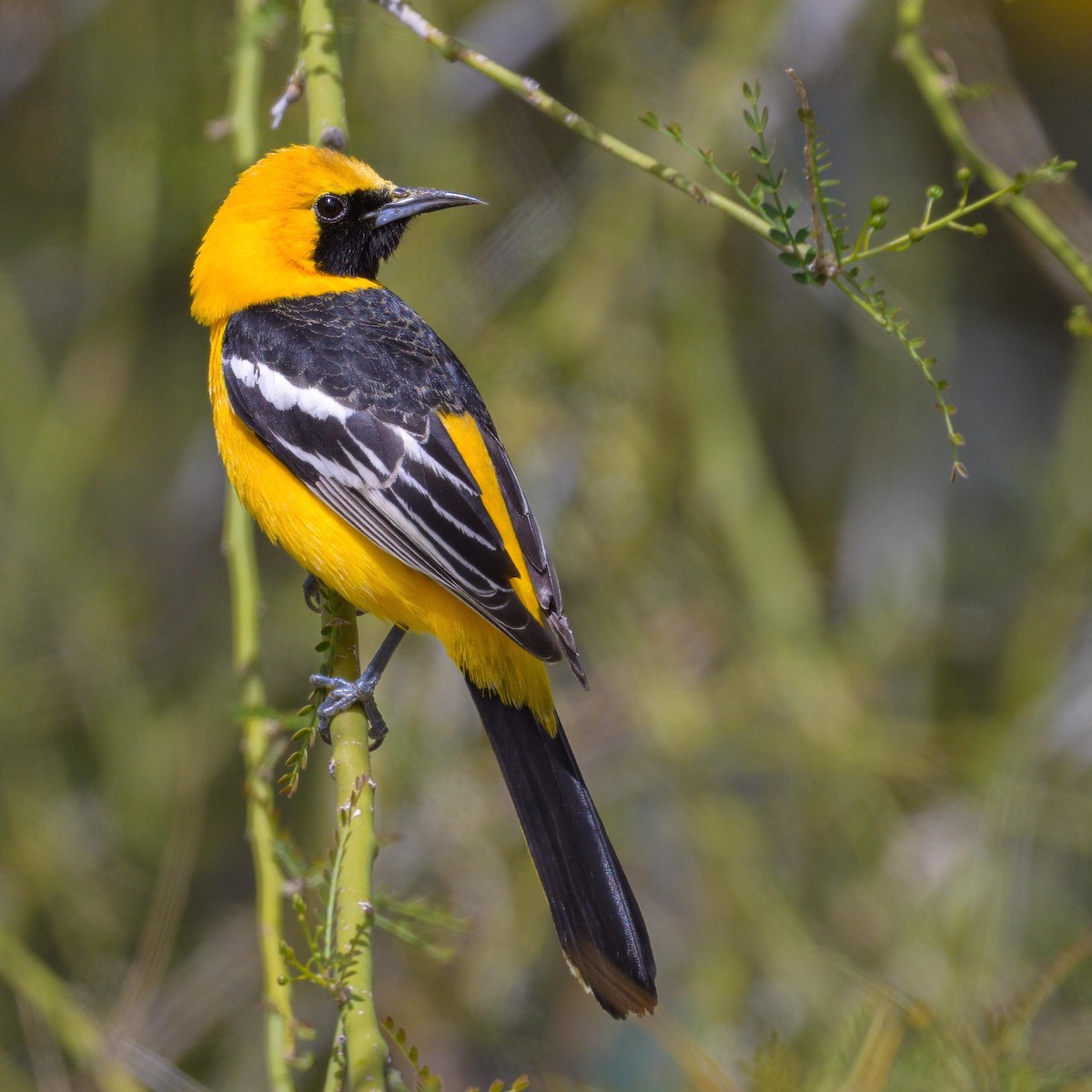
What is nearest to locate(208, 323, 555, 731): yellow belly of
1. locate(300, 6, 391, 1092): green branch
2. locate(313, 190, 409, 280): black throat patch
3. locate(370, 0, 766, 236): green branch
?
locate(300, 6, 391, 1092): green branch

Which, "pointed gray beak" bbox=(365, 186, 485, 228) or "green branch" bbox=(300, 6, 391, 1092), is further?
"pointed gray beak" bbox=(365, 186, 485, 228)

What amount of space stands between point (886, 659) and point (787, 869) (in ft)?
2.83

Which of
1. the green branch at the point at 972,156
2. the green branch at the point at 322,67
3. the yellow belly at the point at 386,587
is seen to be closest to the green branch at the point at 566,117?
the green branch at the point at 322,67

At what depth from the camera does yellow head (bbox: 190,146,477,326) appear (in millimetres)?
3479

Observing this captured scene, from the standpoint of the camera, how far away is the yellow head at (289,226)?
3.48 metres

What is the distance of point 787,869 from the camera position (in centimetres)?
474

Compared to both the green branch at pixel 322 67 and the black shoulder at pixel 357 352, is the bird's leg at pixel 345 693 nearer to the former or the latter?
the black shoulder at pixel 357 352

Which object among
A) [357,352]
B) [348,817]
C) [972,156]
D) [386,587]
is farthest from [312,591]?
[972,156]

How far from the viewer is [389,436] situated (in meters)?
3.19

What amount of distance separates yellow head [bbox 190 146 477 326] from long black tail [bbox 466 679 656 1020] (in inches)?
51.0

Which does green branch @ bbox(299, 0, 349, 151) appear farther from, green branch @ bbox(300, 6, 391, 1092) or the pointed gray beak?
the pointed gray beak

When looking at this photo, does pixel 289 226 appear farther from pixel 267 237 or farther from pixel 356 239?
pixel 356 239

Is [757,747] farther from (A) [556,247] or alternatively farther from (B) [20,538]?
(B) [20,538]

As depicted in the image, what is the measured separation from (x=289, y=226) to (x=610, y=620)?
185cm
